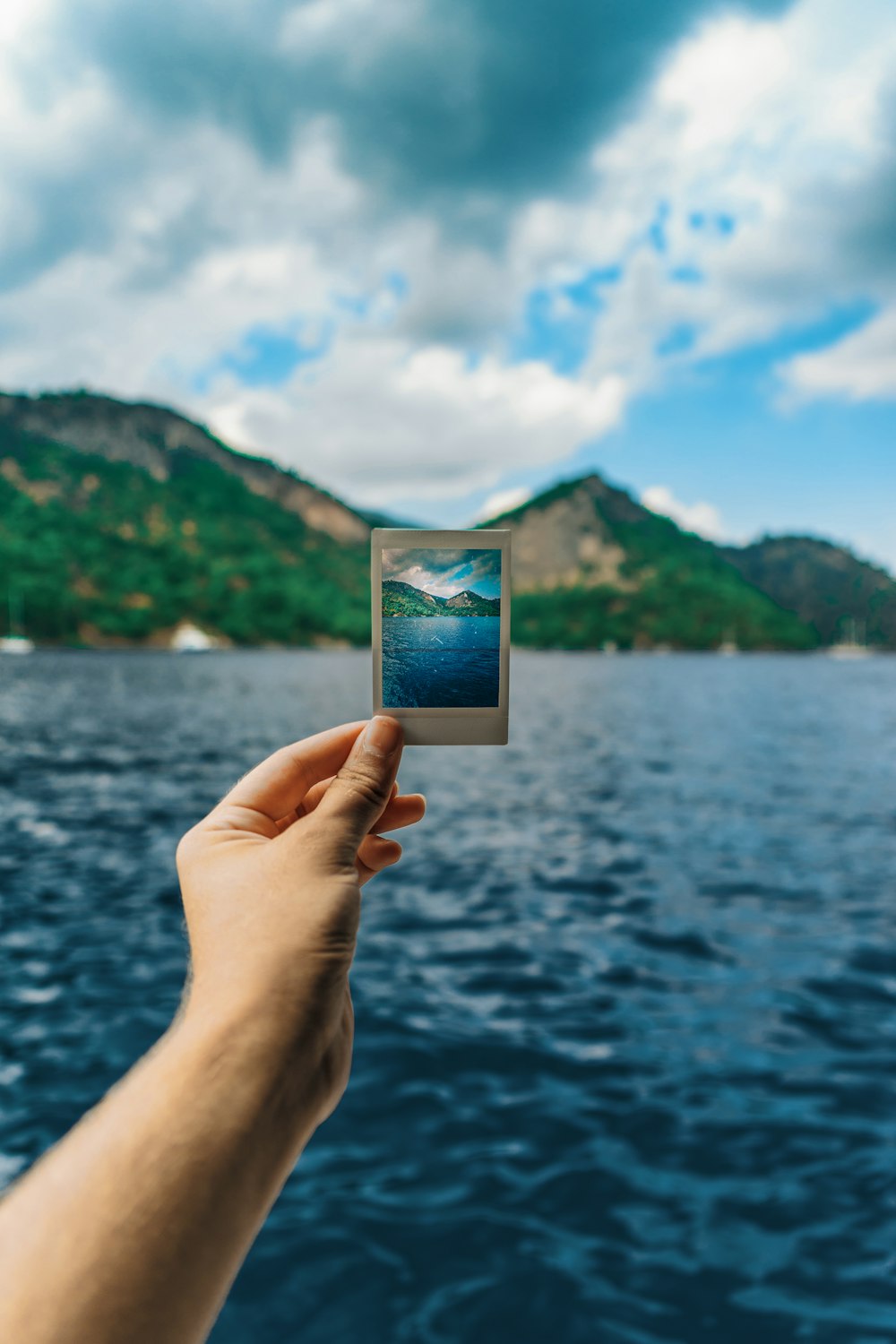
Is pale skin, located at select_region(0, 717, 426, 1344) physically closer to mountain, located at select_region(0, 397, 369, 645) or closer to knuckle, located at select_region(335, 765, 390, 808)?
knuckle, located at select_region(335, 765, 390, 808)

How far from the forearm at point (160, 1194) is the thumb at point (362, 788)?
1.99ft

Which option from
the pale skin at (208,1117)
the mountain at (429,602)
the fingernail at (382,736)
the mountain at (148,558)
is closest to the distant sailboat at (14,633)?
the mountain at (148,558)

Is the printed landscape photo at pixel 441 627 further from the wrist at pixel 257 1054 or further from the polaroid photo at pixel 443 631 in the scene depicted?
the wrist at pixel 257 1054

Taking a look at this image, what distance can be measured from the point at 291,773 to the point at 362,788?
397mm

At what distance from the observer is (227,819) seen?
101 inches

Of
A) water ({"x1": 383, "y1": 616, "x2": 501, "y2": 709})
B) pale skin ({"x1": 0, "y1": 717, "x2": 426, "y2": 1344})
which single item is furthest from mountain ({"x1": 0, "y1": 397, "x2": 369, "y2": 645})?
pale skin ({"x1": 0, "y1": 717, "x2": 426, "y2": 1344})

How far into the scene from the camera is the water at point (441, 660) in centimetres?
301

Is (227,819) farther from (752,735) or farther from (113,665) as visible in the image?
(113,665)

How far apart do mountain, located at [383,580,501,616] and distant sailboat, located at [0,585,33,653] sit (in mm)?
197495

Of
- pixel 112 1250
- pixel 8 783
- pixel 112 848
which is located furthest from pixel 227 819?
pixel 8 783

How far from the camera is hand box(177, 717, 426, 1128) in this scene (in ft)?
6.29

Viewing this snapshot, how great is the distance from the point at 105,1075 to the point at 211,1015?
975 centimetres

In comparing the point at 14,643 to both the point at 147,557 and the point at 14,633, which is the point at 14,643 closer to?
the point at 14,633

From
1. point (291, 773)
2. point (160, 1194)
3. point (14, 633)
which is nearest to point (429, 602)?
point (291, 773)
